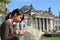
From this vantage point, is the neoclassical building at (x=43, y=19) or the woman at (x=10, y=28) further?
the neoclassical building at (x=43, y=19)

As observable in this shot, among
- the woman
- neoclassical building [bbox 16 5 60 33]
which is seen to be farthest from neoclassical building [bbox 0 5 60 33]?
the woman

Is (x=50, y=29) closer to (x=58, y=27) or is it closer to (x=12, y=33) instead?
(x=58, y=27)

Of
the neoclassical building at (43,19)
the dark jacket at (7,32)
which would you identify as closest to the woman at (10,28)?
the dark jacket at (7,32)

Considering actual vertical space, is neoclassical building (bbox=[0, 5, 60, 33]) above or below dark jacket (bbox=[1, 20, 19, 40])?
below

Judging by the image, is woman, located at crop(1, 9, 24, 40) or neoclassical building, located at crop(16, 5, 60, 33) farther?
neoclassical building, located at crop(16, 5, 60, 33)

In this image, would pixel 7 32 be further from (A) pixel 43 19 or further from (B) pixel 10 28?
(A) pixel 43 19

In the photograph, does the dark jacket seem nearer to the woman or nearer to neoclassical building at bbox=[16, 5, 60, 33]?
the woman

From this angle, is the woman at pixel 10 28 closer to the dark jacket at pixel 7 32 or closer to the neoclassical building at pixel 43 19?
the dark jacket at pixel 7 32

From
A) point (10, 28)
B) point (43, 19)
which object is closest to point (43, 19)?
point (43, 19)

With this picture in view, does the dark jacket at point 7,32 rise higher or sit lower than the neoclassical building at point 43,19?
higher

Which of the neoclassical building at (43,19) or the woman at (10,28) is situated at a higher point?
the woman at (10,28)

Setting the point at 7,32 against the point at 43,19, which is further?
the point at 43,19

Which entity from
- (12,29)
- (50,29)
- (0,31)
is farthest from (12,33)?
(50,29)

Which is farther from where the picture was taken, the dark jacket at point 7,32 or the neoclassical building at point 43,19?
the neoclassical building at point 43,19
